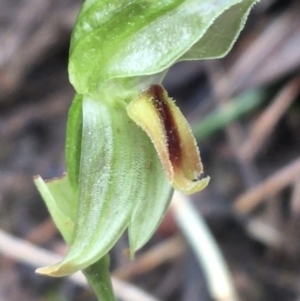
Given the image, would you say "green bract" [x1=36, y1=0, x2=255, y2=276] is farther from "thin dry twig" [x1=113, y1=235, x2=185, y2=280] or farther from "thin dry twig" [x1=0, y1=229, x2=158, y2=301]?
"thin dry twig" [x1=113, y1=235, x2=185, y2=280]

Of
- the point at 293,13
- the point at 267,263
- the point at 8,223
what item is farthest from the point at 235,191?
the point at 8,223

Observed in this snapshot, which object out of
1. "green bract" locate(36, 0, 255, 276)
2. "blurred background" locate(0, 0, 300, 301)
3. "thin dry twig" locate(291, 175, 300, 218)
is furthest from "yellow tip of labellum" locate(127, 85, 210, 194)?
"thin dry twig" locate(291, 175, 300, 218)

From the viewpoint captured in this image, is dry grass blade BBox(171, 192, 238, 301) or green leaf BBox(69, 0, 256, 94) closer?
green leaf BBox(69, 0, 256, 94)

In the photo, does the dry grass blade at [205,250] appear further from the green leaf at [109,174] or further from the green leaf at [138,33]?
the green leaf at [138,33]

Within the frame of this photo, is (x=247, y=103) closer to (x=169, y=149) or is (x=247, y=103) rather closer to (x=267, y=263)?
(x=267, y=263)

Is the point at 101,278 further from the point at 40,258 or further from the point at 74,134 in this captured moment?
the point at 40,258

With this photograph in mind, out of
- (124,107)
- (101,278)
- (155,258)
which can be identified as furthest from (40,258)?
Answer: (124,107)
